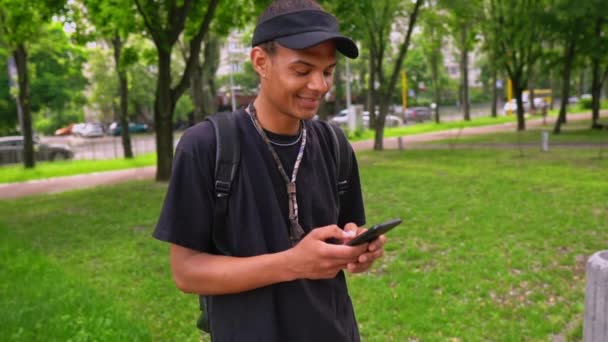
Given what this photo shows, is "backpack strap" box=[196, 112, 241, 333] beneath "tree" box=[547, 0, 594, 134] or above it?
beneath

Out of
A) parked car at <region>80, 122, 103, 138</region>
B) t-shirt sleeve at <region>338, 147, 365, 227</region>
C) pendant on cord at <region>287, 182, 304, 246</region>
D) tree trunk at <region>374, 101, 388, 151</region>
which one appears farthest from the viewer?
parked car at <region>80, 122, 103, 138</region>

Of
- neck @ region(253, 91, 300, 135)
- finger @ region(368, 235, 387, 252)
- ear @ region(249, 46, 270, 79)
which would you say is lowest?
finger @ region(368, 235, 387, 252)

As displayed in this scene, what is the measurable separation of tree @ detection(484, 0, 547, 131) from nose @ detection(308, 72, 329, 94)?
73.7 ft

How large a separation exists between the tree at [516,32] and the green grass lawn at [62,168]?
16.5 meters

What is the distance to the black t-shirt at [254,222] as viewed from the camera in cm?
162

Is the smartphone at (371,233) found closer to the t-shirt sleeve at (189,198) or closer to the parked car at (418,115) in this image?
the t-shirt sleeve at (189,198)

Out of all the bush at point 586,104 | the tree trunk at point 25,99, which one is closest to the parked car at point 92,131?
the tree trunk at point 25,99

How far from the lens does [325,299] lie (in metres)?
1.81

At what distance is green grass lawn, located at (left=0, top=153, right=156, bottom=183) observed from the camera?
66.0ft

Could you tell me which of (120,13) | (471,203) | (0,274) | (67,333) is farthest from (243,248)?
(120,13)

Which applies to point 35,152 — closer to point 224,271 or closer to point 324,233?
point 224,271

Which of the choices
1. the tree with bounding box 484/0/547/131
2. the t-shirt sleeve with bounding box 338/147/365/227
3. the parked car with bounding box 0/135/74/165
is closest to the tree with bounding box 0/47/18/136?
the parked car with bounding box 0/135/74/165

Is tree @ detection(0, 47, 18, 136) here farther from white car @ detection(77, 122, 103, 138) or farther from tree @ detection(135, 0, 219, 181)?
tree @ detection(135, 0, 219, 181)

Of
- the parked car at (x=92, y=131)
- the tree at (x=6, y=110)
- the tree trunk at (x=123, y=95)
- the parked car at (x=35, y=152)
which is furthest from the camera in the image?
the parked car at (x=92, y=131)
